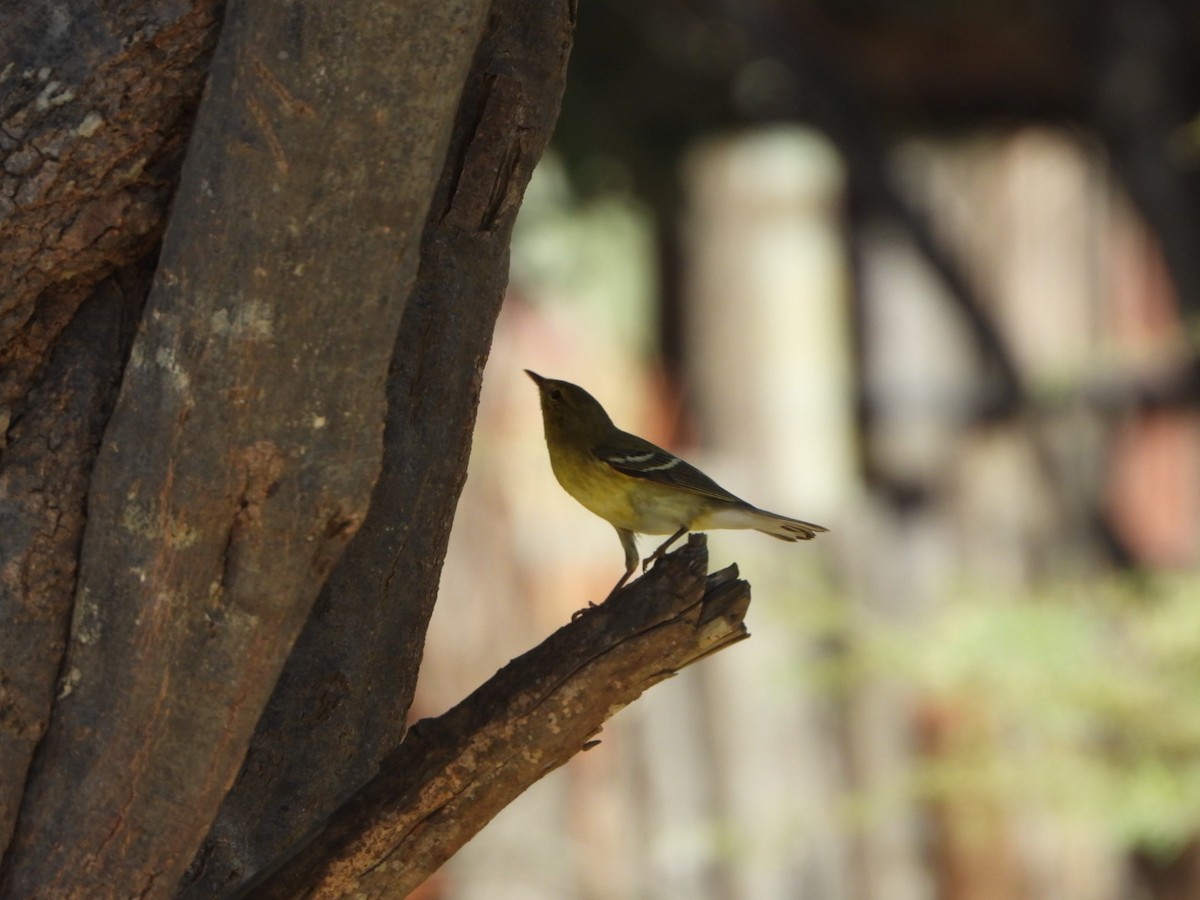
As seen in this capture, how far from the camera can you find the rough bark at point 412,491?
2.58m

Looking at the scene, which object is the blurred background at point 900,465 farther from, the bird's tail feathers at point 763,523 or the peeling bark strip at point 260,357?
the peeling bark strip at point 260,357

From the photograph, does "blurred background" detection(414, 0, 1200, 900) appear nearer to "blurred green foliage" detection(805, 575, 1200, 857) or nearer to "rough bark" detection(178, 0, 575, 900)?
"blurred green foliage" detection(805, 575, 1200, 857)

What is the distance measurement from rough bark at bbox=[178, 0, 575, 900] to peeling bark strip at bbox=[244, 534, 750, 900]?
0.11m

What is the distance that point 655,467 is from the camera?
403 centimetres

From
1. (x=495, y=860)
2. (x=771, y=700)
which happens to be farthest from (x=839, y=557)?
(x=495, y=860)

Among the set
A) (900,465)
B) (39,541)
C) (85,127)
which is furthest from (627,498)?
(900,465)

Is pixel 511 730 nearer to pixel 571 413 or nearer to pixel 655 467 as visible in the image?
pixel 655 467

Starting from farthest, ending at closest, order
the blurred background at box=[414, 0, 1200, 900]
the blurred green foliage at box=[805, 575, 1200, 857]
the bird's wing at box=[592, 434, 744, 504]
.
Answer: the blurred background at box=[414, 0, 1200, 900]
the blurred green foliage at box=[805, 575, 1200, 857]
the bird's wing at box=[592, 434, 744, 504]

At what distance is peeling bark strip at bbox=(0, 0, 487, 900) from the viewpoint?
2.16 meters

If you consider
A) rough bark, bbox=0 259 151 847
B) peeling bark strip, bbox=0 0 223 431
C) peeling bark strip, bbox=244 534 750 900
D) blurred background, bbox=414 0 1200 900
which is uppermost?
blurred background, bbox=414 0 1200 900

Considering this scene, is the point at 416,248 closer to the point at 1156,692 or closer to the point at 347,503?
the point at 347,503

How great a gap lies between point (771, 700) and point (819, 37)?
10.3ft

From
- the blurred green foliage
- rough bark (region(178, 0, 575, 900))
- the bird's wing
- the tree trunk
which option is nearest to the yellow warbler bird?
the bird's wing

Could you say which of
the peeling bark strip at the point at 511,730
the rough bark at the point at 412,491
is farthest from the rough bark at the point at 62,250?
the peeling bark strip at the point at 511,730
